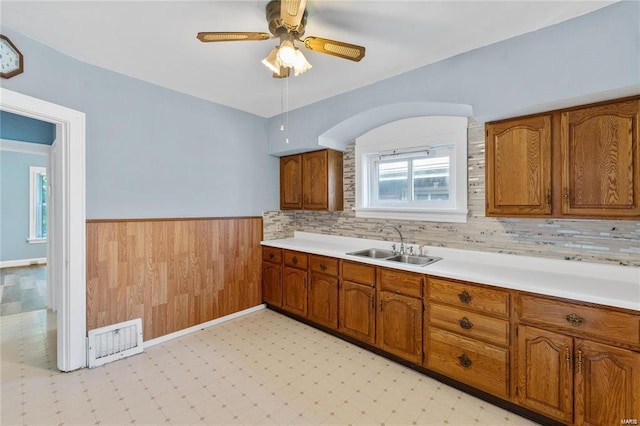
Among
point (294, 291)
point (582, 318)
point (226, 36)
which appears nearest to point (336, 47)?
point (226, 36)

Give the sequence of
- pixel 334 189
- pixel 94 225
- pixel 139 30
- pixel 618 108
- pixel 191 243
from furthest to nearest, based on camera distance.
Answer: pixel 334 189, pixel 191 243, pixel 94 225, pixel 139 30, pixel 618 108

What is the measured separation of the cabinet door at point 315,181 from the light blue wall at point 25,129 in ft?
9.43

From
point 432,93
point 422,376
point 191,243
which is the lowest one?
point 422,376

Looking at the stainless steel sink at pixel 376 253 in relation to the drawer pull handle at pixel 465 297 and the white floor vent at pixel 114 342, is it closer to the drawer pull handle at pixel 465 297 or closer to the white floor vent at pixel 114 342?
the drawer pull handle at pixel 465 297

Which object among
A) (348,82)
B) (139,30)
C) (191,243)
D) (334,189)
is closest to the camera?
(139,30)

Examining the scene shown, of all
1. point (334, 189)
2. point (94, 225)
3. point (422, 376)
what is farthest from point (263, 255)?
point (422, 376)

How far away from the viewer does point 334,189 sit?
11.3 feet

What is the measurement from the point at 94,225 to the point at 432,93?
10.3 ft

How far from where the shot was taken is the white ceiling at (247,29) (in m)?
1.73

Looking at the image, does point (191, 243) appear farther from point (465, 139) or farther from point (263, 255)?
point (465, 139)

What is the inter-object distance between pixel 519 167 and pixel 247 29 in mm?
2153

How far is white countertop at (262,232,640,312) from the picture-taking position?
1628mm

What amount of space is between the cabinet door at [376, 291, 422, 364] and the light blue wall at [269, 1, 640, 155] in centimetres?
160

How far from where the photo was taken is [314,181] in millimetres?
3529
